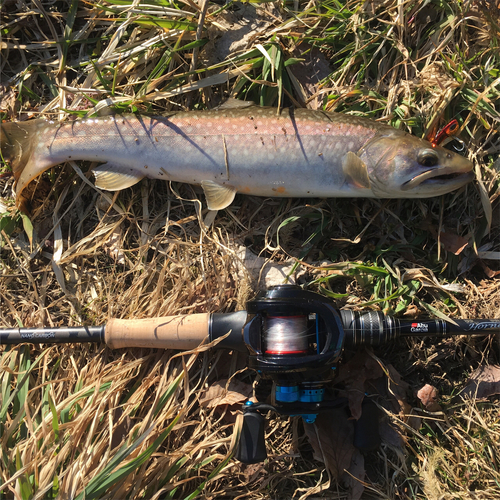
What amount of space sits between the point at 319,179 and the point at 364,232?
0.52 meters

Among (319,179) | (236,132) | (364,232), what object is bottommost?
(364,232)

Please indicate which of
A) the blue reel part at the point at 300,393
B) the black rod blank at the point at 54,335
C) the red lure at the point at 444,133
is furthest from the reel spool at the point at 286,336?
the red lure at the point at 444,133

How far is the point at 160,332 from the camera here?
2.35 metres

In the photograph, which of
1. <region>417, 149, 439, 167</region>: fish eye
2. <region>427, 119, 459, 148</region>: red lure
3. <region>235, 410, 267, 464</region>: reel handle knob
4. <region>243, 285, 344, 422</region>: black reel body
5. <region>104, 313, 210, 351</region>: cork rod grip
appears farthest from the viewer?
<region>427, 119, 459, 148</region>: red lure

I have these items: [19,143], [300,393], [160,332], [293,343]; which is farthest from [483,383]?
[19,143]

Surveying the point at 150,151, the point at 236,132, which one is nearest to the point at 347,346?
the point at 236,132

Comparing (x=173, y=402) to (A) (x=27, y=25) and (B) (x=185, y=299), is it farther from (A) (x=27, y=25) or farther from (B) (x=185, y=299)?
(A) (x=27, y=25)

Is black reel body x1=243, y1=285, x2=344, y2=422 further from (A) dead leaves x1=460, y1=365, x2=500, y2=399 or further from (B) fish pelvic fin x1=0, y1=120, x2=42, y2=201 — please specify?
(B) fish pelvic fin x1=0, y1=120, x2=42, y2=201

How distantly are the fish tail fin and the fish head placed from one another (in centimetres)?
231

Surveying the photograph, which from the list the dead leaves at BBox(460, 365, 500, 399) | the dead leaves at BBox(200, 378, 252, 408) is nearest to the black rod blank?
the dead leaves at BBox(200, 378, 252, 408)

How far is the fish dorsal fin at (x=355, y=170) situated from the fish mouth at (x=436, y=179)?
244mm

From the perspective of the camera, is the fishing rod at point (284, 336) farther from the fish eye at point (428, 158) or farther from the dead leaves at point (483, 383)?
the fish eye at point (428, 158)

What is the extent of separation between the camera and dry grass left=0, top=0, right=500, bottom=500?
245cm

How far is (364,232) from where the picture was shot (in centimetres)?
274
